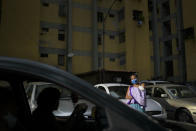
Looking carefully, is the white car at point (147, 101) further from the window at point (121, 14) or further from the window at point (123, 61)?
the window at point (121, 14)

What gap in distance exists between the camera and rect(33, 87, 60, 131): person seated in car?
1.84 m

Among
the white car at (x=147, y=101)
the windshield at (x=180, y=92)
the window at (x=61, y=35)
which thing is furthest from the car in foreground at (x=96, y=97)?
the window at (x=61, y=35)

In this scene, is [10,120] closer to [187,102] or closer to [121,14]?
[187,102]

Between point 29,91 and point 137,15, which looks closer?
point 29,91

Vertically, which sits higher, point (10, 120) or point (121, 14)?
point (121, 14)

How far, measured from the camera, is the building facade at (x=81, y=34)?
968 inches

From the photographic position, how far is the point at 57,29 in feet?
89.8

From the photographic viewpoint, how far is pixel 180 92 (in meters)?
9.55

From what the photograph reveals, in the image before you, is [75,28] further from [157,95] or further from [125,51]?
[157,95]

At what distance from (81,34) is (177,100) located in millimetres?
20835

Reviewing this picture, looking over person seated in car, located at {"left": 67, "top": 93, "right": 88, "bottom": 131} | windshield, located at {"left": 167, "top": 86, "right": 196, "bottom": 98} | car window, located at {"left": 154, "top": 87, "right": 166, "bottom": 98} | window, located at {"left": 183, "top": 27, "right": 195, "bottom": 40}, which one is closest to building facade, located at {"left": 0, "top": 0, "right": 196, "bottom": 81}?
window, located at {"left": 183, "top": 27, "right": 195, "bottom": 40}

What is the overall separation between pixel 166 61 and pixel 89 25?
15.1m

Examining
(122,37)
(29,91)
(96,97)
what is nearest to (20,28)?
(122,37)

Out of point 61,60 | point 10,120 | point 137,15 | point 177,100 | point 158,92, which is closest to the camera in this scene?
point 10,120
